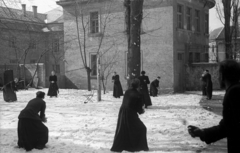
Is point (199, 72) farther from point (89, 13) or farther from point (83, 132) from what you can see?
point (83, 132)

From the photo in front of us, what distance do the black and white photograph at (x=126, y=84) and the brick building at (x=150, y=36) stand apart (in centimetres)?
8

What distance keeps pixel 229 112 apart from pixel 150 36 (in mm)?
20029

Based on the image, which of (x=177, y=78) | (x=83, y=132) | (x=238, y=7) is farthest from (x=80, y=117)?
(x=238, y=7)

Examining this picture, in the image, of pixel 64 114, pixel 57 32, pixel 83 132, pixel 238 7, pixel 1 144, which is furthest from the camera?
pixel 57 32

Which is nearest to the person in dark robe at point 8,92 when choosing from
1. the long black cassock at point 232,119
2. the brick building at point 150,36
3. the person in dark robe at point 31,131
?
the brick building at point 150,36

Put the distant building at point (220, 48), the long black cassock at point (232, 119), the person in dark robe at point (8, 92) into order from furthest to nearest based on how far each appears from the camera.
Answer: the distant building at point (220, 48), the person in dark robe at point (8, 92), the long black cassock at point (232, 119)

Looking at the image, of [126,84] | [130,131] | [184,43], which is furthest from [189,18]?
[130,131]

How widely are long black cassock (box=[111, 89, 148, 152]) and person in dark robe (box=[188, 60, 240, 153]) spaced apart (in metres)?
3.41

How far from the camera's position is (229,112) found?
9.77 feet

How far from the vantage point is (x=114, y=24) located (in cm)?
2444

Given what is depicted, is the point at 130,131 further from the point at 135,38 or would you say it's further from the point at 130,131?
the point at 135,38

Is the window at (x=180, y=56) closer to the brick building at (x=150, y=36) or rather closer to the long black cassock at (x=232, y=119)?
the brick building at (x=150, y=36)

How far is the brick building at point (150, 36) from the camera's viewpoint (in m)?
22.0

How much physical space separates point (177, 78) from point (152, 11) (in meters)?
5.31
